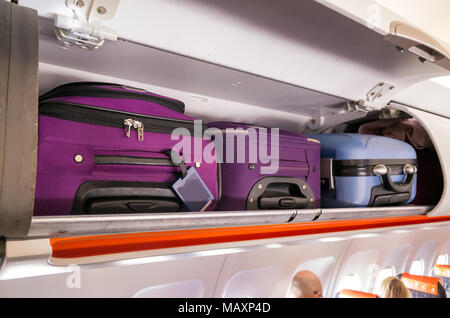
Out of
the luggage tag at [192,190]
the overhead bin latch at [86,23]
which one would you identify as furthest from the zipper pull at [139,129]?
the overhead bin latch at [86,23]

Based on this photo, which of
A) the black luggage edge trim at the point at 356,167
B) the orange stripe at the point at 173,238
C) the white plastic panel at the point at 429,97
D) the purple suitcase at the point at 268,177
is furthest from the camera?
the white plastic panel at the point at 429,97

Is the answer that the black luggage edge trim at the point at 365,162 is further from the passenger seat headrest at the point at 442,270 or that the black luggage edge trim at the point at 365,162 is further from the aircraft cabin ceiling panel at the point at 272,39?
the passenger seat headrest at the point at 442,270

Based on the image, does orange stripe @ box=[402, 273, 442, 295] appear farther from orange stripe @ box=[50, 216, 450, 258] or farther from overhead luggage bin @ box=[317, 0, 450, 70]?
overhead luggage bin @ box=[317, 0, 450, 70]

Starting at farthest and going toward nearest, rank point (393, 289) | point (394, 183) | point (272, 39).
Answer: point (393, 289), point (394, 183), point (272, 39)

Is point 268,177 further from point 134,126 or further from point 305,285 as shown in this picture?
point 305,285

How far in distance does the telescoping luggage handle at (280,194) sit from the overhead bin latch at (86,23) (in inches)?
28.8

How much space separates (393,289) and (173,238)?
7.44 feet

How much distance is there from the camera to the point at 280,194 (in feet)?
4.00

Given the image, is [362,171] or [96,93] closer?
[96,93]

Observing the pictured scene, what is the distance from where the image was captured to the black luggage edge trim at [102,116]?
0.79 metres

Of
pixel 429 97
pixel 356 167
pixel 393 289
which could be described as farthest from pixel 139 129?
pixel 393 289

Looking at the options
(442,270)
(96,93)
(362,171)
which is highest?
(96,93)

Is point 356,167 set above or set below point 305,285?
above

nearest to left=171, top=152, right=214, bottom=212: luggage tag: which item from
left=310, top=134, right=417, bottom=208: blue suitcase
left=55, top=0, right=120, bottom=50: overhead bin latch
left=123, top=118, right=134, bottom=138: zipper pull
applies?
left=123, top=118, right=134, bottom=138: zipper pull
